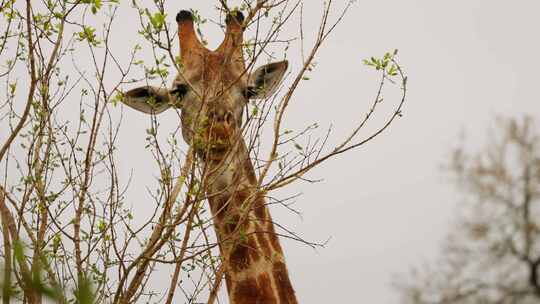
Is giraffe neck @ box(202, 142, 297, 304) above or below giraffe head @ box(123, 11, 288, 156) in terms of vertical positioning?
below

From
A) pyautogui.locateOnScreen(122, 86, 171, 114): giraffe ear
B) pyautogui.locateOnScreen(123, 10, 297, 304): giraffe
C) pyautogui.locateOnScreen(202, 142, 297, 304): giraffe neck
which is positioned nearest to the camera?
pyautogui.locateOnScreen(123, 10, 297, 304): giraffe

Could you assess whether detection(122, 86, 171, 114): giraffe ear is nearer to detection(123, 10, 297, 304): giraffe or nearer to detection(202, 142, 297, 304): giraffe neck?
detection(123, 10, 297, 304): giraffe

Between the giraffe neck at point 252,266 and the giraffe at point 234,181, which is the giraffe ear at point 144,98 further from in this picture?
the giraffe neck at point 252,266

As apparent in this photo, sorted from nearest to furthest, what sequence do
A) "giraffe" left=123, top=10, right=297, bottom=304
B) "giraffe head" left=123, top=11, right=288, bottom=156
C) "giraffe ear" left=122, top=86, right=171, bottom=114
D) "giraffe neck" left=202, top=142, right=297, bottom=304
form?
"giraffe" left=123, top=10, right=297, bottom=304 → "giraffe neck" left=202, top=142, right=297, bottom=304 → "giraffe head" left=123, top=11, right=288, bottom=156 → "giraffe ear" left=122, top=86, right=171, bottom=114

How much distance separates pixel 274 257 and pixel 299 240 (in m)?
1.01

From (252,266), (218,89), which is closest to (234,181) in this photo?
(252,266)

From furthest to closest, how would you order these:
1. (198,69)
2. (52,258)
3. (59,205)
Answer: (198,69) < (59,205) < (52,258)

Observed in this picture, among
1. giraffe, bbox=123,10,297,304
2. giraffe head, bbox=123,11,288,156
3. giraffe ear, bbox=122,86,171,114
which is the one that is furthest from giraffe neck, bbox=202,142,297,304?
giraffe ear, bbox=122,86,171,114

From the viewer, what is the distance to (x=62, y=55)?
4.24 m

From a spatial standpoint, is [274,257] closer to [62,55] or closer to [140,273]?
[140,273]

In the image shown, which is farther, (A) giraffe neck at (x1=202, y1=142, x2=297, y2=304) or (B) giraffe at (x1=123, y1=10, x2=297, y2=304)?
(A) giraffe neck at (x1=202, y1=142, x2=297, y2=304)

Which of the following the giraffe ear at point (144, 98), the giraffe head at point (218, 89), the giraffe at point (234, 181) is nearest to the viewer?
the giraffe at point (234, 181)

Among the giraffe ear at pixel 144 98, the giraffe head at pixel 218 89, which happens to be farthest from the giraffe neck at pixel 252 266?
the giraffe ear at pixel 144 98

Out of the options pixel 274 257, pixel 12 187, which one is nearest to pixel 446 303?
pixel 274 257
